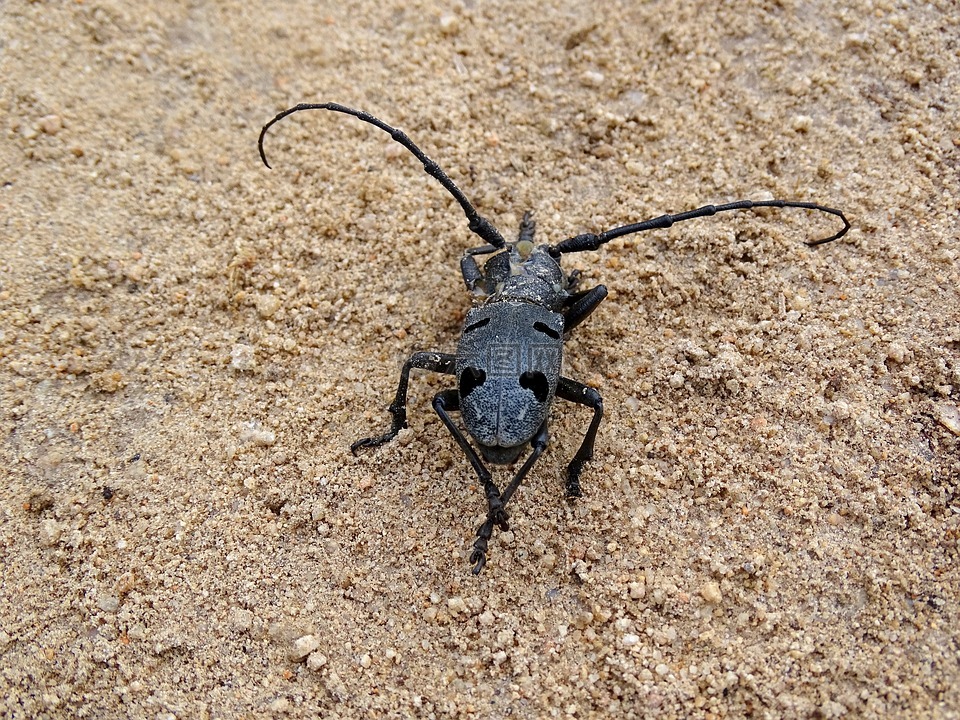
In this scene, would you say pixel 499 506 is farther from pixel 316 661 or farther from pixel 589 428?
pixel 316 661

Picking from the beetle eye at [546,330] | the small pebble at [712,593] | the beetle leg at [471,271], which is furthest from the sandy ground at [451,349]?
the beetle eye at [546,330]

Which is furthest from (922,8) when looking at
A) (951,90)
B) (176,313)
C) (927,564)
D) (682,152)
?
(176,313)

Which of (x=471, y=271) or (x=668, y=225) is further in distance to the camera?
(x=471, y=271)

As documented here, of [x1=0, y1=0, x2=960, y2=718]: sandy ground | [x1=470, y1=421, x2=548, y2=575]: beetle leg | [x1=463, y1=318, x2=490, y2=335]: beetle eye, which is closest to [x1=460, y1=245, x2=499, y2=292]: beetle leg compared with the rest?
[x1=0, y1=0, x2=960, y2=718]: sandy ground

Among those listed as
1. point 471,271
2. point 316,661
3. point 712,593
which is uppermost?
point 471,271

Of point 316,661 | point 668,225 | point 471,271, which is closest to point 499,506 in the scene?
point 316,661

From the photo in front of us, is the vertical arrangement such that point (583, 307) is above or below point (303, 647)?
above

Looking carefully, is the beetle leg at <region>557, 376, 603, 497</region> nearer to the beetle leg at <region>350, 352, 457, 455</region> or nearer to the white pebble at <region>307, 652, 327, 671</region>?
the beetle leg at <region>350, 352, 457, 455</region>
